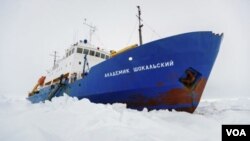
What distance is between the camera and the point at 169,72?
8.93 metres

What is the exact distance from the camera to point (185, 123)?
6586mm

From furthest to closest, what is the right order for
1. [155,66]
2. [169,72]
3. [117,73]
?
[117,73], [155,66], [169,72]

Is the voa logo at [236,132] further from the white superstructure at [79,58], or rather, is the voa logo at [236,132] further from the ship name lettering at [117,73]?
the white superstructure at [79,58]

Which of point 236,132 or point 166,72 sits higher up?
point 166,72

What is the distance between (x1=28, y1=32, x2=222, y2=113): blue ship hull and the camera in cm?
887

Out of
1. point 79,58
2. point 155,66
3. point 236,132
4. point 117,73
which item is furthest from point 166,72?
point 79,58

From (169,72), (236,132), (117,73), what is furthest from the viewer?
(117,73)

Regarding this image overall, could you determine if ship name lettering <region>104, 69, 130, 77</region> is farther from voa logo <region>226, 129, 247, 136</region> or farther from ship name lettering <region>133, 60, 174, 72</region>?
voa logo <region>226, 129, 247, 136</region>

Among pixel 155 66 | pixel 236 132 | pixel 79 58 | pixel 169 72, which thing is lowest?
pixel 236 132

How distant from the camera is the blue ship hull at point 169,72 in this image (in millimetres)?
8867

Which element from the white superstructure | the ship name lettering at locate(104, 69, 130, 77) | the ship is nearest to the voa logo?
the ship

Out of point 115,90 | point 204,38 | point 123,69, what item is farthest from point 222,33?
point 115,90

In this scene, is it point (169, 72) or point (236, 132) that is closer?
point (236, 132)

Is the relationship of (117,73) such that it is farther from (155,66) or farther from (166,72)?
(166,72)
